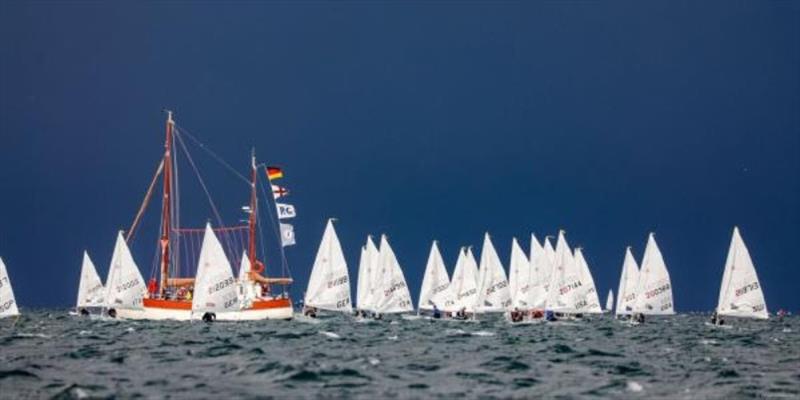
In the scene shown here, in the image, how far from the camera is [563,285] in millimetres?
102125

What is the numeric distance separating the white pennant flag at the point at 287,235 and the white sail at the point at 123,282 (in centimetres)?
1771

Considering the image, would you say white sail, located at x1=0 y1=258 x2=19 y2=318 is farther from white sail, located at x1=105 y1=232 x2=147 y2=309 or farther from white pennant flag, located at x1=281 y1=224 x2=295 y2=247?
white pennant flag, located at x1=281 y1=224 x2=295 y2=247

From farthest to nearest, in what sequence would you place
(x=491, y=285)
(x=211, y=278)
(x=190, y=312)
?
(x=491, y=285)
(x=190, y=312)
(x=211, y=278)

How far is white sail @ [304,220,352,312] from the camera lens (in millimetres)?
91688

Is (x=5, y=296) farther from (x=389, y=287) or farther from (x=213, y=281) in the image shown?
(x=389, y=287)

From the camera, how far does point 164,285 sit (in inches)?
3730

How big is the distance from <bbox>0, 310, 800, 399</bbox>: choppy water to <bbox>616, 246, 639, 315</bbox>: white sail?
1565 inches

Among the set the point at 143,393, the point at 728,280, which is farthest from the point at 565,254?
the point at 143,393

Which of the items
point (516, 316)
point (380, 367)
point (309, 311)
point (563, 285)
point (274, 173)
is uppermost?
point (274, 173)

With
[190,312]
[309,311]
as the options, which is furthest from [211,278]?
[309,311]

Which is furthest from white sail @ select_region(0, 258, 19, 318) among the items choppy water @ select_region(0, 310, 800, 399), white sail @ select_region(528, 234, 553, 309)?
white sail @ select_region(528, 234, 553, 309)

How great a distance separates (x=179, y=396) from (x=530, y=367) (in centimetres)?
1663

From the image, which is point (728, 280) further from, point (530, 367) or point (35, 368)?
point (35, 368)

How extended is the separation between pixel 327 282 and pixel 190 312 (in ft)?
43.8
